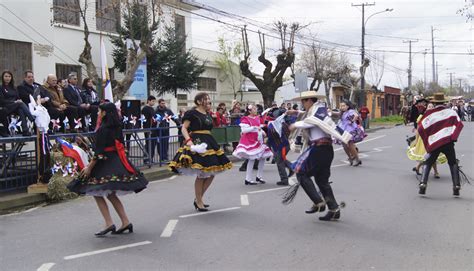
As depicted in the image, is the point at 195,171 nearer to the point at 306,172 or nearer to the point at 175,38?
the point at 306,172

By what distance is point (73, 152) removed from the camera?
1002 cm

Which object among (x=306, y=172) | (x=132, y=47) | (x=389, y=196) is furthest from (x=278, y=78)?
(x=306, y=172)

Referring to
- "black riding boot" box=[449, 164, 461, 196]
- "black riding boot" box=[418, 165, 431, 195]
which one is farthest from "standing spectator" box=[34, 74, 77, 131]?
"black riding boot" box=[449, 164, 461, 196]

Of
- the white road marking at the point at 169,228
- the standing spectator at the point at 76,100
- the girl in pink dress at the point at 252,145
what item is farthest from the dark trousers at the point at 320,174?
the standing spectator at the point at 76,100

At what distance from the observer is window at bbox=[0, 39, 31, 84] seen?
17297 millimetres

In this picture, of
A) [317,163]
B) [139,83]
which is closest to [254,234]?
[317,163]

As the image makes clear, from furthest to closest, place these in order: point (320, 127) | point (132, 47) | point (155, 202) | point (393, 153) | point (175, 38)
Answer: point (175, 38), point (132, 47), point (393, 153), point (155, 202), point (320, 127)

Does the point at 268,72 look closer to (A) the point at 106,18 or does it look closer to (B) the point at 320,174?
(A) the point at 106,18

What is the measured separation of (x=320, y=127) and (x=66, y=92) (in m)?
7.57

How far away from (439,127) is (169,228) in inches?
202

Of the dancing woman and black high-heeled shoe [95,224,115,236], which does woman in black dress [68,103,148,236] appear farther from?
the dancing woman

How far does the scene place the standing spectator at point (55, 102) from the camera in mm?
11539

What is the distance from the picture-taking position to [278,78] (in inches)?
1217

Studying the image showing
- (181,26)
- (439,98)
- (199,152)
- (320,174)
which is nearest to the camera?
(320,174)
